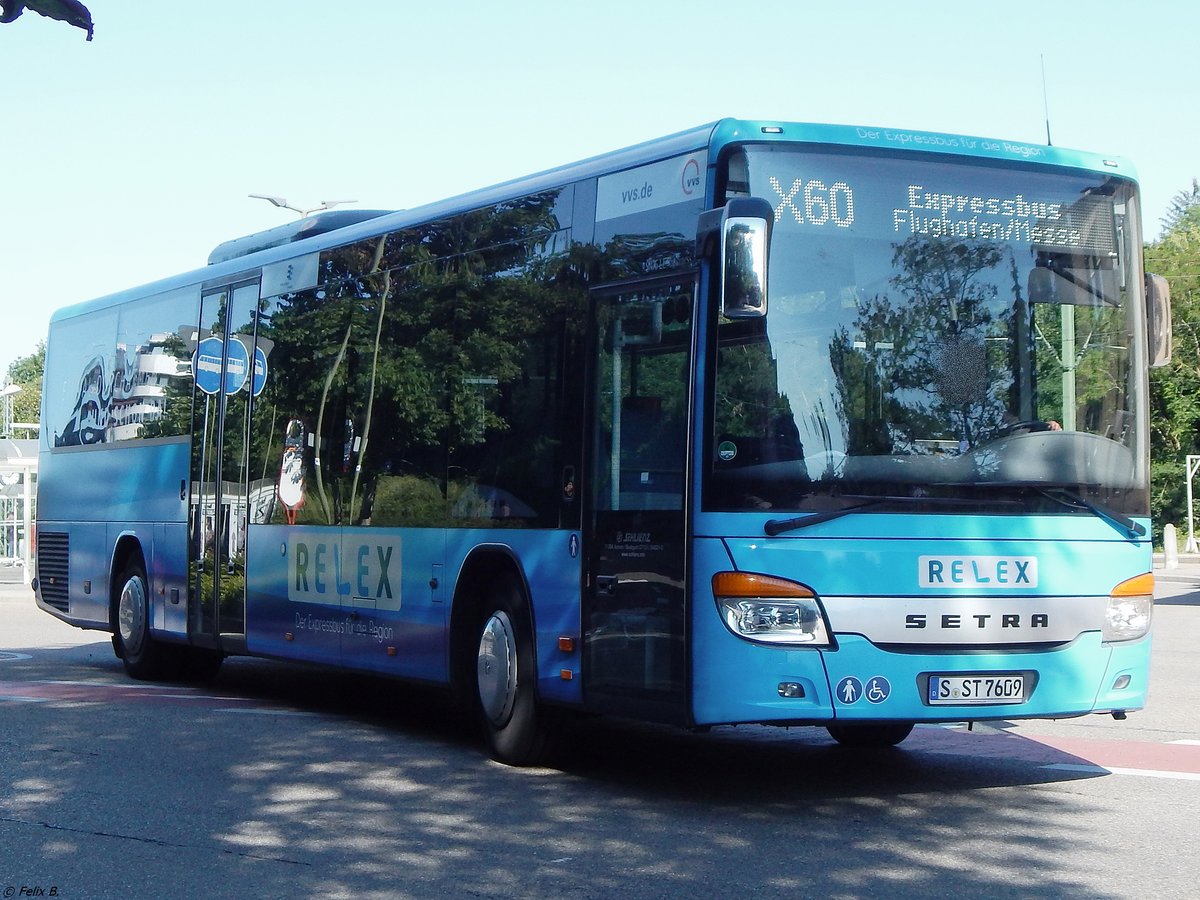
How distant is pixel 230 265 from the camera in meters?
14.7

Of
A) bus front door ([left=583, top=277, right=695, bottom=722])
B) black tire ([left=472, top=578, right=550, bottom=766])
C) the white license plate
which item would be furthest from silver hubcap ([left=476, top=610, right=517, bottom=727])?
the white license plate

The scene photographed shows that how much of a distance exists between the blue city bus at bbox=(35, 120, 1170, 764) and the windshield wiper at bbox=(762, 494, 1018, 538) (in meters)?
0.01

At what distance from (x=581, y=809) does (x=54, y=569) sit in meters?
10.8

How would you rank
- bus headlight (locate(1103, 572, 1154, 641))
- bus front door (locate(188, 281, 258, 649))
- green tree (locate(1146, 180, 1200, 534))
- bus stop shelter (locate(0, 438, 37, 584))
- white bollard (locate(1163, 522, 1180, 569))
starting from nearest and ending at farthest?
1. bus headlight (locate(1103, 572, 1154, 641))
2. bus front door (locate(188, 281, 258, 649))
3. bus stop shelter (locate(0, 438, 37, 584))
4. white bollard (locate(1163, 522, 1180, 569))
5. green tree (locate(1146, 180, 1200, 534))

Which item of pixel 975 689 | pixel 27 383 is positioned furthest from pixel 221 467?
pixel 27 383

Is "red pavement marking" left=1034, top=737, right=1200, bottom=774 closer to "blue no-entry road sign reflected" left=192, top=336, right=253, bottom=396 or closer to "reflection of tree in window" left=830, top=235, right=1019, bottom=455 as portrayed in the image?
"reflection of tree in window" left=830, top=235, right=1019, bottom=455

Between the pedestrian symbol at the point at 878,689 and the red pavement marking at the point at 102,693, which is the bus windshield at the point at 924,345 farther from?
the red pavement marking at the point at 102,693

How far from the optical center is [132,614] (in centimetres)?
1606

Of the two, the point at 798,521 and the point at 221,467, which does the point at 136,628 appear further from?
the point at 798,521

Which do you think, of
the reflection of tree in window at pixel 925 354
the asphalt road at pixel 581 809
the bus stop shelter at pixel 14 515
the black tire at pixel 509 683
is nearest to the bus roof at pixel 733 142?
the reflection of tree in window at pixel 925 354

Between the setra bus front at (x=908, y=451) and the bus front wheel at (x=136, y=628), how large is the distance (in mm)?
8881

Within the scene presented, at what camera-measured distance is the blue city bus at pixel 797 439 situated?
8.20m

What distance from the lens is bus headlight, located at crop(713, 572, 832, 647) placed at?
26.7ft

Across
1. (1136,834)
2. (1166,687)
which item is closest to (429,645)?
(1136,834)
